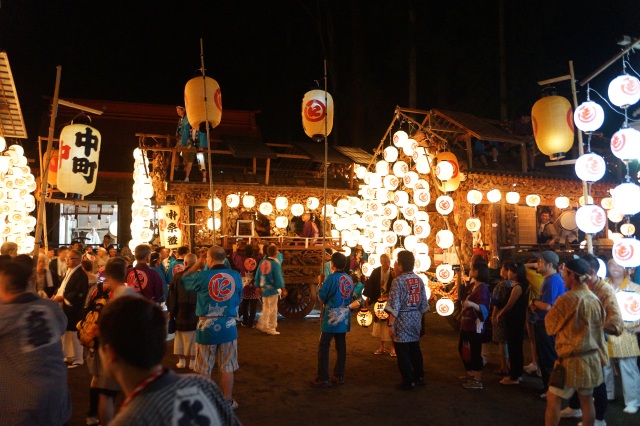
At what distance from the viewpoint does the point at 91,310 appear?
482cm

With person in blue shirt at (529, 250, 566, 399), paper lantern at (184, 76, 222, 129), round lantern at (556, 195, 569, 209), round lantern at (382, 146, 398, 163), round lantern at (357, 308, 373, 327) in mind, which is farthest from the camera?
round lantern at (382, 146, 398, 163)

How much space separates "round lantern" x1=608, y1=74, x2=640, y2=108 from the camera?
655cm

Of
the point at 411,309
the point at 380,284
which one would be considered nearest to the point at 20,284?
the point at 411,309

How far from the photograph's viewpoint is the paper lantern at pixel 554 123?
336 inches

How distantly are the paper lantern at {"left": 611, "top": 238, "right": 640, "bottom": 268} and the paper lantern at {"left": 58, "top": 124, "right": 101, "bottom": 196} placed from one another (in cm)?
1024

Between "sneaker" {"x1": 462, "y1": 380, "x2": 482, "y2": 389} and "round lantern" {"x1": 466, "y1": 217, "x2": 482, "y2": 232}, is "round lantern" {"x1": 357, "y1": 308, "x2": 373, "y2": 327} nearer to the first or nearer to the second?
"sneaker" {"x1": 462, "y1": 380, "x2": 482, "y2": 389}

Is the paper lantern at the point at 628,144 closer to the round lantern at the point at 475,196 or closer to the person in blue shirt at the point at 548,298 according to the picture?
the person in blue shirt at the point at 548,298

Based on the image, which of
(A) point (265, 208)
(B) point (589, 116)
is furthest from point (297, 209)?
(B) point (589, 116)

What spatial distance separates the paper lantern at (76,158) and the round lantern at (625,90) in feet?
33.3

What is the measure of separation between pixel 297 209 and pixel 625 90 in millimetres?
9624

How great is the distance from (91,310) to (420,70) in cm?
1780

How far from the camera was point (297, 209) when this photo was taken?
14664 millimetres

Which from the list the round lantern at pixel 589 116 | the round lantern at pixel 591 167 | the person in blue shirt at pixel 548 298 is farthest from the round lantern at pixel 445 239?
the person in blue shirt at pixel 548 298

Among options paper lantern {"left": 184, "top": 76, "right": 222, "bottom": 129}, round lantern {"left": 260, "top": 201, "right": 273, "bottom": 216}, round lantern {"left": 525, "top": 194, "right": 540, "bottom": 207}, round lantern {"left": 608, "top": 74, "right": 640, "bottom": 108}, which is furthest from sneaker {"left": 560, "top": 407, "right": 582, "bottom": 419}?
round lantern {"left": 260, "top": 201, "right": 273, "bottom": 216}
